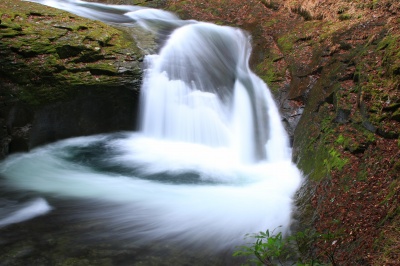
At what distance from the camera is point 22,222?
4.49m

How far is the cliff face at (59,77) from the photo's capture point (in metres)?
7.14

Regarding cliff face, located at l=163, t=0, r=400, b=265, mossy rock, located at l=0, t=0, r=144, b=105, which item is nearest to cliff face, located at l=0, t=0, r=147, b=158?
mossy rock, located at l=0, t=0, r=144, b=105

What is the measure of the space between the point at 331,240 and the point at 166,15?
1021 centimetres

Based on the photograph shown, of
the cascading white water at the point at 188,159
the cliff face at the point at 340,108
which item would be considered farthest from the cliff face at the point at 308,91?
the cascading white water at the point at 188,159

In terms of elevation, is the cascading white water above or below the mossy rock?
below

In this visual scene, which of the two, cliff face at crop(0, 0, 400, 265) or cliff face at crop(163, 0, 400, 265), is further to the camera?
cliff face at crop(0, 0, 400, 265)

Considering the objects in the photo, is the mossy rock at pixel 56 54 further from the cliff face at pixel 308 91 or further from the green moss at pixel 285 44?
the green moss at pixel 285 44

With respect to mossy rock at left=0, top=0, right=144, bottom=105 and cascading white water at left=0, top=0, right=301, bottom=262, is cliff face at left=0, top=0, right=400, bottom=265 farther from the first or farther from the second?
cascading white water at left=0, top=0, right=301, bottom=262

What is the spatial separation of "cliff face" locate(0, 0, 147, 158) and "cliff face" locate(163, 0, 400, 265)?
3414mm

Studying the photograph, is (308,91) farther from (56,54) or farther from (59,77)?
(56,54)

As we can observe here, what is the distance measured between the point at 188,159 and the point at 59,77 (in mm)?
3081

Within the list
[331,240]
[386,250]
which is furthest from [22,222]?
[386,250]

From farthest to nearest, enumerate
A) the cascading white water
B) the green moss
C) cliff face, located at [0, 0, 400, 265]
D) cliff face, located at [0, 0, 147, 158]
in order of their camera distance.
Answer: the green moss < cliff face, located at [0, 0, 147, 158] < the cascading white water < cliff face, located at [0, 0, 400, 265]

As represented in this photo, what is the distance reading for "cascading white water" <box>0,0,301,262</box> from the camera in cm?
500
